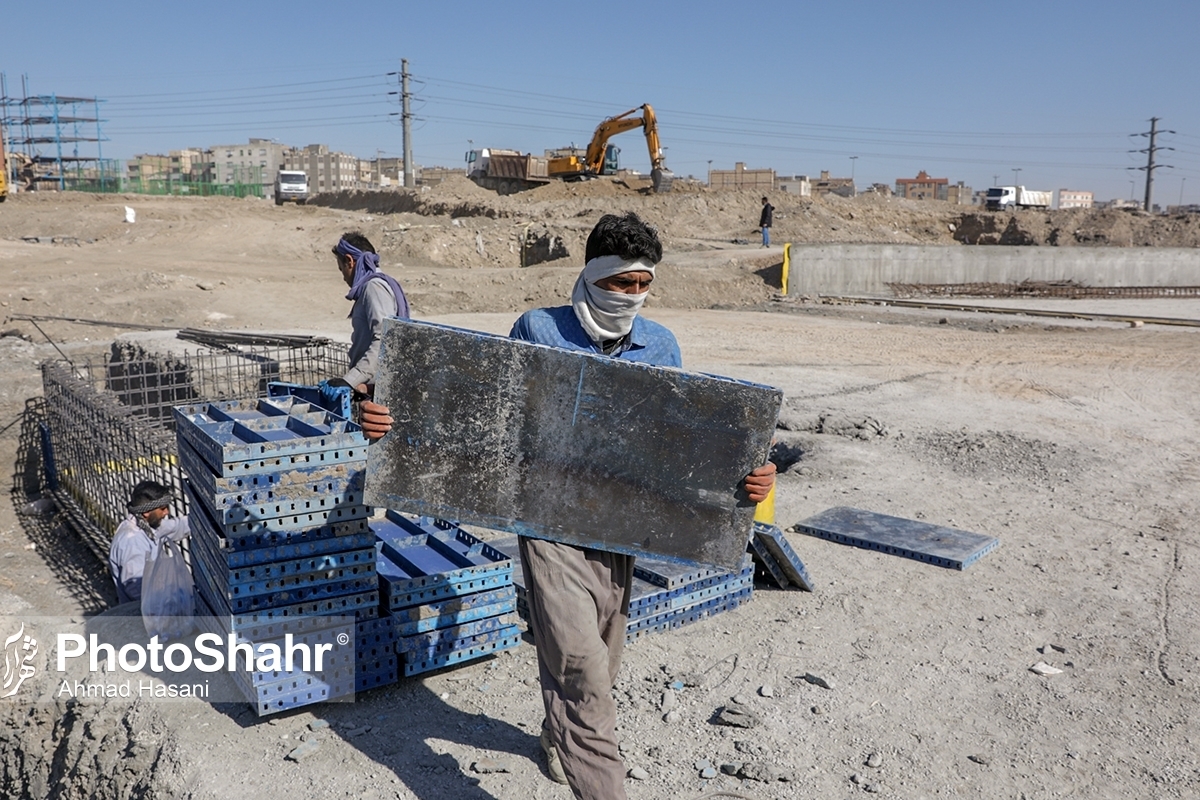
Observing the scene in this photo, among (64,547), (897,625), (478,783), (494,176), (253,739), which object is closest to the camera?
(478,783)

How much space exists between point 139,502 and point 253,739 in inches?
89.0

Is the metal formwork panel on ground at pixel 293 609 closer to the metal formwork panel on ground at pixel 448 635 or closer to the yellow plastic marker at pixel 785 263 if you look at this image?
the metal formwork panel on ground at pixel 448 635

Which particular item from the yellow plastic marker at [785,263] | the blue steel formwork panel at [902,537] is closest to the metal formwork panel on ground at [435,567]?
the blue steel formwork panel at [902,537]

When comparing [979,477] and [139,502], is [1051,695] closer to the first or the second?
[979,477]

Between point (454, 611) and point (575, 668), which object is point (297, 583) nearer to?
point (454, 611)

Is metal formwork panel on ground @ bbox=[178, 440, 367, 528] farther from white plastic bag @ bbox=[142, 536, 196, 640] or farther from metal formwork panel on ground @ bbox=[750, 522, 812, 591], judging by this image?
metal formwork panel on ground @ bbox=[750, 522, 812, 591]

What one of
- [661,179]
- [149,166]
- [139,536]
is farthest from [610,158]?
[149,166]

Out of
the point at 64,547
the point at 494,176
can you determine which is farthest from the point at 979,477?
the point at 494,176

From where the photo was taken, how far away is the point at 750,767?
356 cm

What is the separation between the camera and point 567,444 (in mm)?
3207

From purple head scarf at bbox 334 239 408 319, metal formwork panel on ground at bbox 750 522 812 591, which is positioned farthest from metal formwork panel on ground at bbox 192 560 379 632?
metal formwork panel on ground at bbox 750 522 812 591

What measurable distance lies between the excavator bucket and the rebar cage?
86.2 ft

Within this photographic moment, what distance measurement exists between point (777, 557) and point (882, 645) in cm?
78

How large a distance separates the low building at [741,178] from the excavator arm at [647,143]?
62.9 ft
